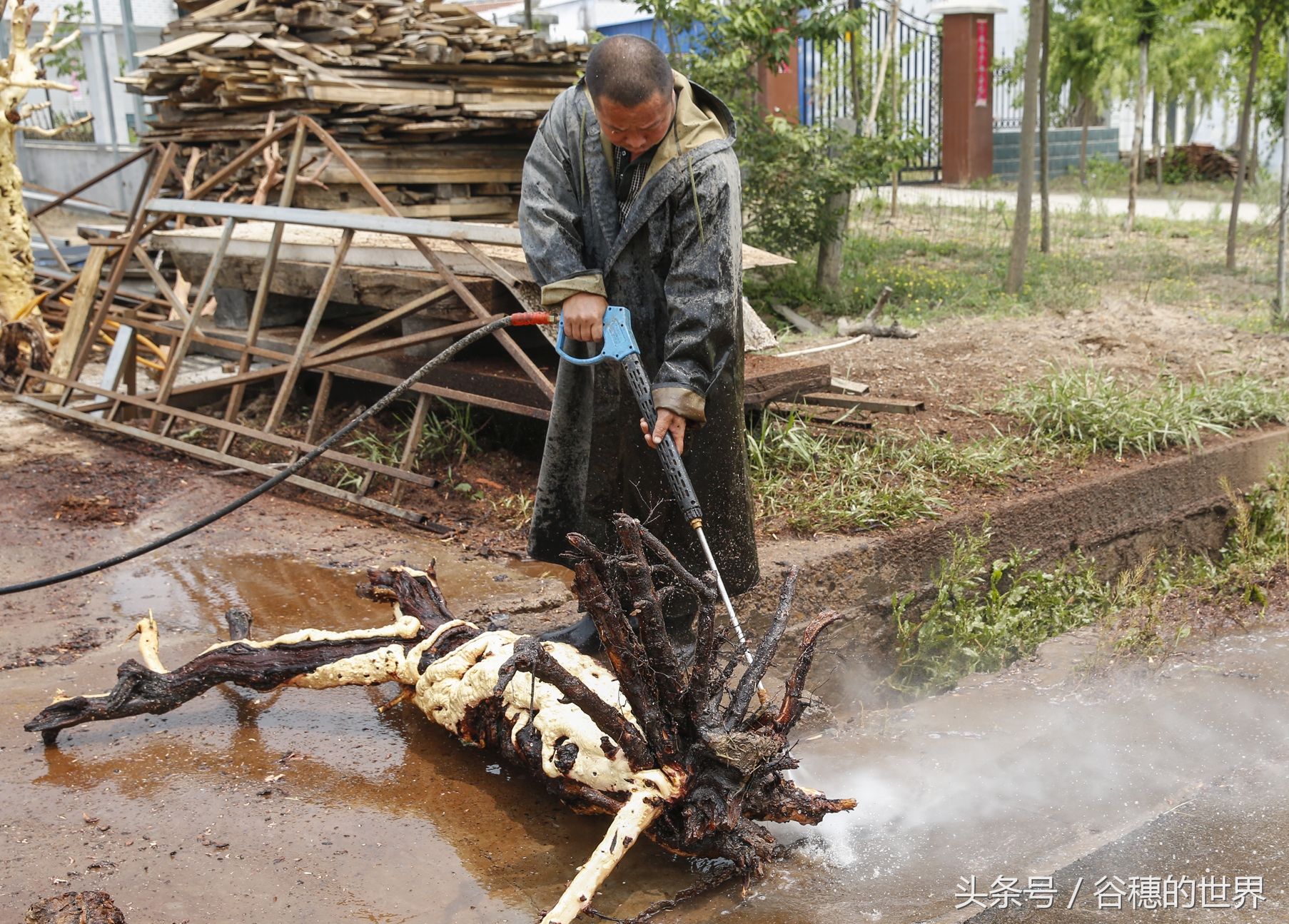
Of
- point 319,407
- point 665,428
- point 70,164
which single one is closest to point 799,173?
point 319,407

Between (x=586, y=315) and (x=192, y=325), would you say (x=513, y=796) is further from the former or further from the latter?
(x=192, y=325)

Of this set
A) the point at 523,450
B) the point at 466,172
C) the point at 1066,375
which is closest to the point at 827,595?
the point at 523,450

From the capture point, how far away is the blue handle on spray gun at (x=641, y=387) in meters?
3.43

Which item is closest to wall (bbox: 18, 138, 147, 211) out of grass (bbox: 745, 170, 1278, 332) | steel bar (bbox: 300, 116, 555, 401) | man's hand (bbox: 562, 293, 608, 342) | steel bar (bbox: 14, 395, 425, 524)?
steel bar (bbox: 14, 395, 425, 524)

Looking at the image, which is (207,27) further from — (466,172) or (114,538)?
(114,538)

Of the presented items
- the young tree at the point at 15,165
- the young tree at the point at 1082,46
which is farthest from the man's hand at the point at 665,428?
the young tree at the point at 1082,46

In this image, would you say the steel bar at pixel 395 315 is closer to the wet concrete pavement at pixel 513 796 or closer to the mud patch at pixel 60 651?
the wet concrete pavement at pixel 513 796

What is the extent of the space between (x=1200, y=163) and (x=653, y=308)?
21559 millimetres

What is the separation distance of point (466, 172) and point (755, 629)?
6170mm

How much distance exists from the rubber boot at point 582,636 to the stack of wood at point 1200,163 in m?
21.3

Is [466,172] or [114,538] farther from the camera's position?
[466,172]

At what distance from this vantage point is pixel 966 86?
19.5m

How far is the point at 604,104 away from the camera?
10.9 ft

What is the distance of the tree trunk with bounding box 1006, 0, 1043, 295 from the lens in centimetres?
997
